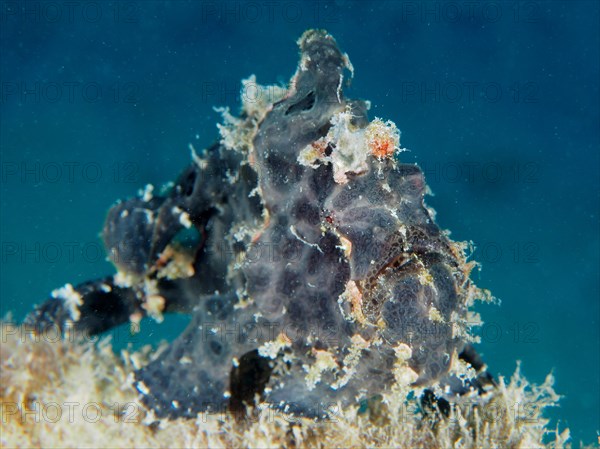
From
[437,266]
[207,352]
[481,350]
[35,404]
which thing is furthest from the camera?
[481,350]

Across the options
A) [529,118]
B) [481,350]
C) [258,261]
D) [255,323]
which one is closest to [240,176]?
[258,261]

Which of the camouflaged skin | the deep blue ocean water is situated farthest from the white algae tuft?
the deep blue ocean water

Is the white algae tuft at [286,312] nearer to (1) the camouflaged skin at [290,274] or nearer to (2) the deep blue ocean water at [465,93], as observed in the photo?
(1) the camouflaged skin at [290,274]

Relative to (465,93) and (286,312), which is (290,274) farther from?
(465,93)

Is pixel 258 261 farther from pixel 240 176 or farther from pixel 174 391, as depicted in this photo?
pixel 174 391

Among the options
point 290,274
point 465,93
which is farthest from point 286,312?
point 465,93

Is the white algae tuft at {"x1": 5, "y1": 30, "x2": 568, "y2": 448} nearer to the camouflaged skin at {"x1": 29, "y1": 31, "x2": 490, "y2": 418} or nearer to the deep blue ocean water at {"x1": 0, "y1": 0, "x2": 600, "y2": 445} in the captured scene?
the camouflaged skin at {"x1": 29, "y1": 31, "x2": 490, "y2": 418}

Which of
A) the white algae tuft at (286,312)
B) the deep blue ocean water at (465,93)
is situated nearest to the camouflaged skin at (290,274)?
the white algae tuft at (286,312)
